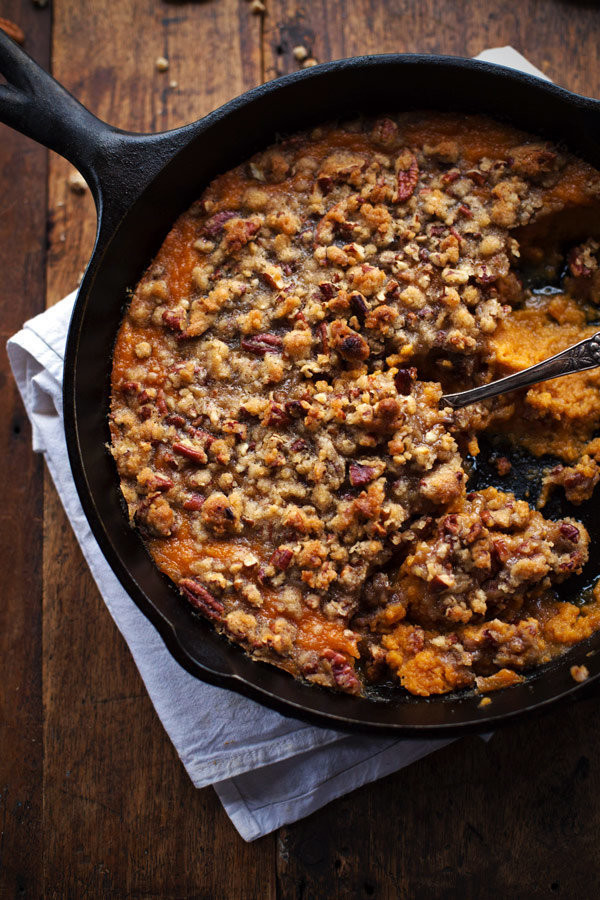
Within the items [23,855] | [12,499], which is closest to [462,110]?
[12,499]

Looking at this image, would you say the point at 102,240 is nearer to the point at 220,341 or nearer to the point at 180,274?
the point at 180,274

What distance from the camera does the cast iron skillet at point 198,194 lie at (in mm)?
2328

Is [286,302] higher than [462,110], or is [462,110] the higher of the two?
[462,110]

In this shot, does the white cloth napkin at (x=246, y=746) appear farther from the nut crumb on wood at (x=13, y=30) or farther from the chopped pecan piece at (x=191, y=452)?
the nut crumb on wood at (x=13, y=30)

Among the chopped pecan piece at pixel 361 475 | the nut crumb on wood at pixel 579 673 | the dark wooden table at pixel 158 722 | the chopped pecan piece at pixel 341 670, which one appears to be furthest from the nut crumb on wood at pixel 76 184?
the nut crumb on wood at pixel 579 673

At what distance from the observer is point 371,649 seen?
2.50 metres

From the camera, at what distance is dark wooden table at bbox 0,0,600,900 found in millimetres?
2805

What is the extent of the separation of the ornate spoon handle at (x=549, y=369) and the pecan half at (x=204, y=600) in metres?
1.12

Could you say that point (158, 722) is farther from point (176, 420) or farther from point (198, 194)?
point (198, 194)

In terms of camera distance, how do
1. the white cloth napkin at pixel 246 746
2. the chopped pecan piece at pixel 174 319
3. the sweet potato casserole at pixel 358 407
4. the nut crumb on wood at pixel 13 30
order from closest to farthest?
1. the sweet potato casserole at pixel 358 407
2. the chopped pecan piece at pixel 174 319
3. the white cloth napkin at pixel 246 746
4. the nut crumb on wood at pixel 13 30

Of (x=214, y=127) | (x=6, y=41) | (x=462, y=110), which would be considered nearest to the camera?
(x=6, y=41)

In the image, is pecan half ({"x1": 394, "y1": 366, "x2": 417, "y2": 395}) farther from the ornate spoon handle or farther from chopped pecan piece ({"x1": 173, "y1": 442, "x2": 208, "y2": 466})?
chopped pecan piece ({"x1": 173, "y1": 442, "x2": 208, "y2": 466})

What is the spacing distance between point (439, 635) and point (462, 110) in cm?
200

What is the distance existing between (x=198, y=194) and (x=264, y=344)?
71 centimetres
